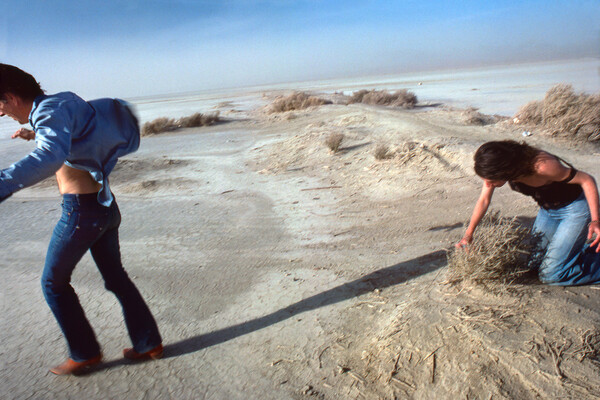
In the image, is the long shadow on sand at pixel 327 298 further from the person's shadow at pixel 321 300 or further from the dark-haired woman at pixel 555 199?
the dark-haired woman at pixel 555 199

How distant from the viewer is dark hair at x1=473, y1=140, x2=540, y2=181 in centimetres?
293

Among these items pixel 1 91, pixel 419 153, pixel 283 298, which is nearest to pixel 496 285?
pixel 283 298

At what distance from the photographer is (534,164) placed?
3072mm

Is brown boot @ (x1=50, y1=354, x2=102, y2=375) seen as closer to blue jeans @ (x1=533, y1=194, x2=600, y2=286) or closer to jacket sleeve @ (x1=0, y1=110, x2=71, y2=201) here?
jacket sleeve @ (x1=0, y1=110, x2=71, y2=201)

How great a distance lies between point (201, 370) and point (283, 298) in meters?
1.08

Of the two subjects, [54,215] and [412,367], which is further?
[54,215]

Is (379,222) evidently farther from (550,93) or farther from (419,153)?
(550,93)

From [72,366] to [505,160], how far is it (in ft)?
10.4

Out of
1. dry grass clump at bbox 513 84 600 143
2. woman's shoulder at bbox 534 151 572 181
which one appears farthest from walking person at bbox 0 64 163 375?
dry grass clump at bbox 513 84 600 143

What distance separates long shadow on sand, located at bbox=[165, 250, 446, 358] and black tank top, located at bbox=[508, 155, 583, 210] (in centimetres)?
110

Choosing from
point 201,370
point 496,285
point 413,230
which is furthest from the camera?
point 413,230

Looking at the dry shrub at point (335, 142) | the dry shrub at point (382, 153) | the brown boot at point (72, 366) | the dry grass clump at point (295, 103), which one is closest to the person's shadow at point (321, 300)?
the brown boot at point (72, 366)

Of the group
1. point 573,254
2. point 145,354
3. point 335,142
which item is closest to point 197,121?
point 335,142

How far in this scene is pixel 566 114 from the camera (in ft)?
28.6
